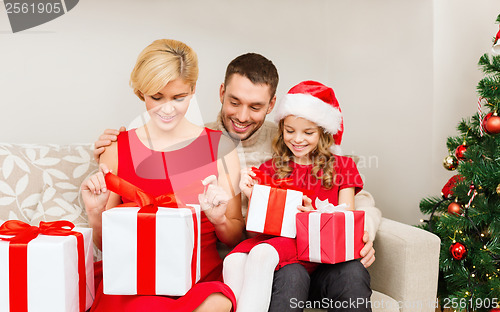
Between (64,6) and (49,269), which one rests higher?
(64,6)

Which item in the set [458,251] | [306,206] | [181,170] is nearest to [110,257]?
[181,170]

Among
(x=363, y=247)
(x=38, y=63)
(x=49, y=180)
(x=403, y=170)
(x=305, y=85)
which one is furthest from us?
(x=403, y=170)

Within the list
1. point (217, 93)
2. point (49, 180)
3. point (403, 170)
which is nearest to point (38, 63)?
point (49, 180)

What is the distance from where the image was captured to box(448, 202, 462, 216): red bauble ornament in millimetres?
1923

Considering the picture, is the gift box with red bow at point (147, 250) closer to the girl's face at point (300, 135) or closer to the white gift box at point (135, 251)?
the white gift box at point (135, 251)

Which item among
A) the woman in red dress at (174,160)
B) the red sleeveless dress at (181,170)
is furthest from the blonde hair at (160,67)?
the red sleeveless dress at (181,170)

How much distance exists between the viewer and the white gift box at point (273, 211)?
5.07 ft

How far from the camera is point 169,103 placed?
62.0 inches

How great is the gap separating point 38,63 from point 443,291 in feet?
7.51

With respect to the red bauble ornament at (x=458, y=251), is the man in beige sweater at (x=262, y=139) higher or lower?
higher

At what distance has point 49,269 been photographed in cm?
116

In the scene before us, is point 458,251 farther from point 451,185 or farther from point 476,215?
point 451,185

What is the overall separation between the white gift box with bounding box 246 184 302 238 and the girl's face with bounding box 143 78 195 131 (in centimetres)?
39

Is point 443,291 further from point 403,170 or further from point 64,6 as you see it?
point 64,6
